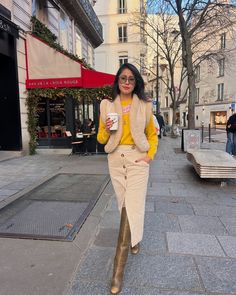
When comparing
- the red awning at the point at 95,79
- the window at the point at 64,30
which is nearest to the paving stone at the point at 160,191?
the red awning at the point at 95,79

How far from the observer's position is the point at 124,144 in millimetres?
2609

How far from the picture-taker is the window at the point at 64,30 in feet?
45.1

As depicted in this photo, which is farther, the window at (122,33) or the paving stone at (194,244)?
the window at (122,33)

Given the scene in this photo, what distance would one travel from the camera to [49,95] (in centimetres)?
1044

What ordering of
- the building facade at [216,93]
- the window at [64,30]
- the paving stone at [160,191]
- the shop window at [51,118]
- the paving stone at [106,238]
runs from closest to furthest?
the paving stone at [106,238] < the paving stone at [160,191] < the shop window at [51,118] < the window at [64,30] < the building facade at [216,93]

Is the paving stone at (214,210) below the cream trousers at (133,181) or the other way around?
below

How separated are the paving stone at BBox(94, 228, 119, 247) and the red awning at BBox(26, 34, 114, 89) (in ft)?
24.2

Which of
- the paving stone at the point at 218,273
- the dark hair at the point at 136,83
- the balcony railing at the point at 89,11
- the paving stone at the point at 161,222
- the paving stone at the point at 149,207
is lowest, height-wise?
the paving stone at the point at 218,273

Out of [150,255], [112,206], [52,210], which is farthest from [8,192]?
[150,255]

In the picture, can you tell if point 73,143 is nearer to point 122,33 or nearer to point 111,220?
point 111,220

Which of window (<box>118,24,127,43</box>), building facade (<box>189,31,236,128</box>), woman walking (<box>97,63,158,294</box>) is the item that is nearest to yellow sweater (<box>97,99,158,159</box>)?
woman walking (<box>97,63,158,294</box>)

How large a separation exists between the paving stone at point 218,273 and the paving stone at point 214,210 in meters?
1.45

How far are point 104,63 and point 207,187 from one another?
2846 centimetres

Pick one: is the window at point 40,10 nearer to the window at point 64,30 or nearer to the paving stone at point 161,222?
the window at point 64,30
